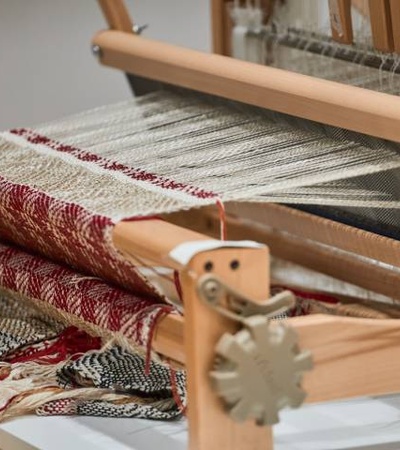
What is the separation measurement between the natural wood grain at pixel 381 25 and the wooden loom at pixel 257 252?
0.04 feet

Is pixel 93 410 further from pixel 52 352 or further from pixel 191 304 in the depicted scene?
pixel 191 304

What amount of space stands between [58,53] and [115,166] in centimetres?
113

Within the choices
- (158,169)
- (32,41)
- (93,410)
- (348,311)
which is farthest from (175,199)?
(32,41)

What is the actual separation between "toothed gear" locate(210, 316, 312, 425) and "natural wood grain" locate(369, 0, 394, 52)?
1.86 ft

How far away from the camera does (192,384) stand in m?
1.45

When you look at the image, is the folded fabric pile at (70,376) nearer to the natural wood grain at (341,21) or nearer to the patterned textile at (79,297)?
the patterned textile at (79,297)

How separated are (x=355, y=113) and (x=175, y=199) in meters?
0.25

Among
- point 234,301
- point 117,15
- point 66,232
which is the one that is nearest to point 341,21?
point 117,15

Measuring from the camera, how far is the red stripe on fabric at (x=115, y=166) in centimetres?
168

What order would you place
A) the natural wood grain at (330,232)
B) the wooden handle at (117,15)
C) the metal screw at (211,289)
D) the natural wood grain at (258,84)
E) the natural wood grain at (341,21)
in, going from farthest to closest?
the wooden handle at (117,15) < the natural wood grain at (341,21) < the natural wood grain at (330,232) < the natural wood grain at (258,84) < the metal screw at (211,289)

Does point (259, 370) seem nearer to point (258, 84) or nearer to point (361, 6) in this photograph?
point (258, 84)

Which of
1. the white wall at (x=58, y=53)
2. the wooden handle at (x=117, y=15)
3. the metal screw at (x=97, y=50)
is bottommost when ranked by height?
the metal screw at (x=97, y=50)

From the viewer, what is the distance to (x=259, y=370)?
1.42 meters

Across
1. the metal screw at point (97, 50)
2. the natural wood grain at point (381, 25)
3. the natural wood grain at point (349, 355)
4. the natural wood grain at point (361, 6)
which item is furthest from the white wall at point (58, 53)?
the natural wood grain at point (349, 355)
